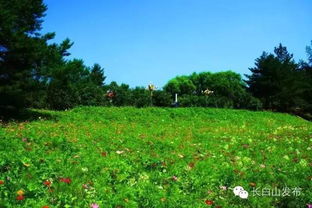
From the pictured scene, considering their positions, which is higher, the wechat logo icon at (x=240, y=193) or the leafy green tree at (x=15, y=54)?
the leafy green tree at (x=15, y=54)

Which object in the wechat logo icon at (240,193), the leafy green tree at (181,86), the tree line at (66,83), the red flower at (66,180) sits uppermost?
the leafy green tree at (181,86)

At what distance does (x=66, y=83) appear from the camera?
22391 mm

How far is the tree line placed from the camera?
20.4 metres

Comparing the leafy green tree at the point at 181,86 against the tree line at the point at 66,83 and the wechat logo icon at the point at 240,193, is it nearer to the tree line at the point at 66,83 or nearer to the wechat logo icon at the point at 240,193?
the tree line at the point at 66,83

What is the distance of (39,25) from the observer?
22.8 m

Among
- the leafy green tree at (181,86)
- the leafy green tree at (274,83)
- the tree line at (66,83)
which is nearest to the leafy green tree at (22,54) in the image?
the tree line at (66,83)

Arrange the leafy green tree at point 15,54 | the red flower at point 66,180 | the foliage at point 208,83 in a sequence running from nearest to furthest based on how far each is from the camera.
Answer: the red flower at point 66,180 → the leafy green tree at point 15,54 → the foliage at point 208,83

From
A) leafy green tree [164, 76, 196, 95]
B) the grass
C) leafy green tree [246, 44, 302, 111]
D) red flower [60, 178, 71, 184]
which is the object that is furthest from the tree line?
leafy green tree [164, 76, 196, 95]

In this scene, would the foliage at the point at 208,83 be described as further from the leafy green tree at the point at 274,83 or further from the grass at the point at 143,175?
the grass at the point at 143,175

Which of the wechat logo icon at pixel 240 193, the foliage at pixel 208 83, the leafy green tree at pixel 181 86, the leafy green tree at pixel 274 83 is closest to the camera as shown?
the wechat logo icon at pixel 240 193

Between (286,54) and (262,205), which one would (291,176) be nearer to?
(262,205)

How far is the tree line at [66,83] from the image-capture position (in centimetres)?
2038

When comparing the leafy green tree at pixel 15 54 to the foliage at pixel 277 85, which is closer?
the leafy green tree at pixel 15 54

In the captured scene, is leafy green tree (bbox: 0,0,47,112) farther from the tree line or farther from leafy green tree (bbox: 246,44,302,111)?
leafy green tree (bbox: 246,44,302,111)
